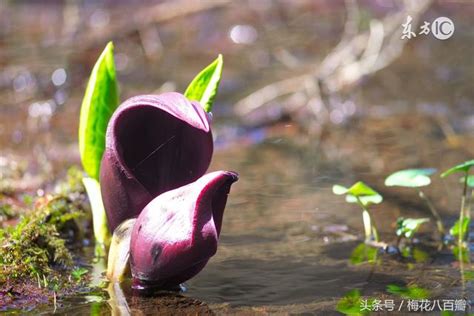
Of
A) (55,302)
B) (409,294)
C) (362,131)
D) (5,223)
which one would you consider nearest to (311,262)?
(409,294)

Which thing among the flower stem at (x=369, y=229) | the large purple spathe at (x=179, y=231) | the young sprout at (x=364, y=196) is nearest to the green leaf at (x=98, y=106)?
the large purple spathe at (x=179, y=231)

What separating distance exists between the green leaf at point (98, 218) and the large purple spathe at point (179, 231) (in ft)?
1.16

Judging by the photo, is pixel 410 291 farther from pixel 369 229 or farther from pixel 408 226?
pixel 369 229

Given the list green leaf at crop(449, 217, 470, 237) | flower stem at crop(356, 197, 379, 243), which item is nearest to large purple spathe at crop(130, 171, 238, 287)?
flower stem at crop(356, 197, 379, 243)

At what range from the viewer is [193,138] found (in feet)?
5.06

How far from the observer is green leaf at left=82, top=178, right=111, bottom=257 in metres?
1.85

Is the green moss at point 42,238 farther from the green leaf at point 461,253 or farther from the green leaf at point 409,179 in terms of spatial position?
the green leaf at point 461,253

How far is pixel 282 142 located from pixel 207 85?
1618 millimetres

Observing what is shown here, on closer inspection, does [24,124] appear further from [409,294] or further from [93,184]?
[409,294]

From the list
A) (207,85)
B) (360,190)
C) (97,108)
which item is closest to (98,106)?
(97,108)

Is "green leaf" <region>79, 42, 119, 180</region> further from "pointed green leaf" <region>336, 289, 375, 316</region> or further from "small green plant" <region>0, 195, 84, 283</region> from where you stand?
"pointed green leaf" <region>336, 289, 375, 316</region>

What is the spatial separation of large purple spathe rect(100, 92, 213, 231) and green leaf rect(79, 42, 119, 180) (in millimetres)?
232

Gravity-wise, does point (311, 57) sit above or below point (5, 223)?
above

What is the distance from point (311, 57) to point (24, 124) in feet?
6.30
